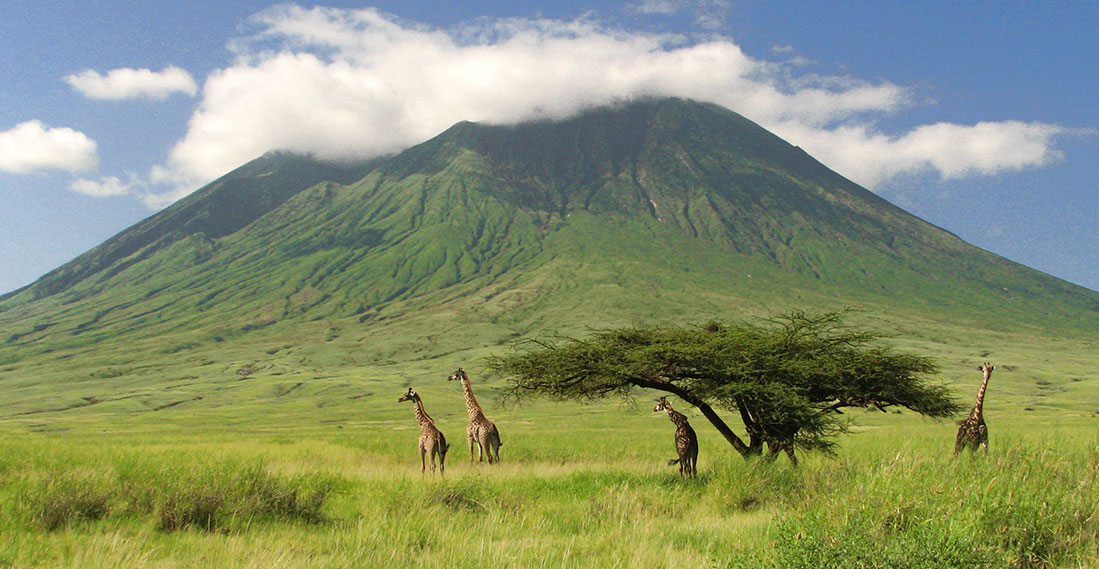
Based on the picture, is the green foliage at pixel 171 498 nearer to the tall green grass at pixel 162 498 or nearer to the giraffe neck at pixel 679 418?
the tall green grass at pixel 162 498

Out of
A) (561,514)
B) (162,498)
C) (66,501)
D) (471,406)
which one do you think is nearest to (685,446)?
(561,514)

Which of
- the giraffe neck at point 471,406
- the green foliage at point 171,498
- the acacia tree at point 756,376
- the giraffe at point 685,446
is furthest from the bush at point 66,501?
the giraffe neck at point 471,406

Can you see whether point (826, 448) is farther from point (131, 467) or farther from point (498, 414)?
point (498, 414)

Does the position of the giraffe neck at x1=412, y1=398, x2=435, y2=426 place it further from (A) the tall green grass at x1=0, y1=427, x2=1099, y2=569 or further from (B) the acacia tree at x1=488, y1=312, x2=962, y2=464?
(A) the tall green grass at x1=0, y1=427, x2=1099, y2=569

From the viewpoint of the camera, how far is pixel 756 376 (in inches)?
702

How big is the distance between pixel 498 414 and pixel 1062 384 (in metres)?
90.1

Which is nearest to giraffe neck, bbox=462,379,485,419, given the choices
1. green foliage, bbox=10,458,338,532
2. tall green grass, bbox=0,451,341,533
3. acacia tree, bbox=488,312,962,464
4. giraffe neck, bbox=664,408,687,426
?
acacia tree, bbox=488,312,962,464

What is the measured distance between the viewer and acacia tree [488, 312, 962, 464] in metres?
17.4

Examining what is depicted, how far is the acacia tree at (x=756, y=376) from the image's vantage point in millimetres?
17359

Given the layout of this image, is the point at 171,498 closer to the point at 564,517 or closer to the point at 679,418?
the point at 564,517

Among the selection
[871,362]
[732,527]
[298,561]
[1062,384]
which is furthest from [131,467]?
[1062,384]

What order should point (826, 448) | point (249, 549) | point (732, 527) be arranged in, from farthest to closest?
point (826, 448) → point (732, 527) → point (249, 549)

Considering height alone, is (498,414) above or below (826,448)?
below

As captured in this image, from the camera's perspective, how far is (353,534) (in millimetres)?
9516
